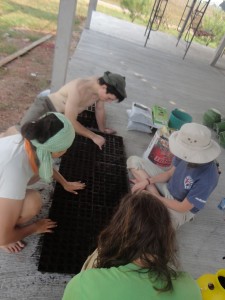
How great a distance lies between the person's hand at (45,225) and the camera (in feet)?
6.46

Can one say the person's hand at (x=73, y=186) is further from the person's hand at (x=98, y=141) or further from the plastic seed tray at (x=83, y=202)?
the person's hand at (x=98, y=141)

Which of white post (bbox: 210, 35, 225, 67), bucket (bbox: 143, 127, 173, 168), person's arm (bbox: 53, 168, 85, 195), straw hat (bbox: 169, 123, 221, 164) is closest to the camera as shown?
straw hat (bbox: 169, 123, 221, 164)

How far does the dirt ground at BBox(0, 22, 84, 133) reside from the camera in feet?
12.8

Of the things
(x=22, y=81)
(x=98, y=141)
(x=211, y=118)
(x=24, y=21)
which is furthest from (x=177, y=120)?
(x=24, y=21)

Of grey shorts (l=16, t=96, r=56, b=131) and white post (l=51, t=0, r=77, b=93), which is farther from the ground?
white post (l=51, t=0, r=77, b=93)

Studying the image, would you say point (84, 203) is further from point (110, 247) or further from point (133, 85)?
point (133, 85)

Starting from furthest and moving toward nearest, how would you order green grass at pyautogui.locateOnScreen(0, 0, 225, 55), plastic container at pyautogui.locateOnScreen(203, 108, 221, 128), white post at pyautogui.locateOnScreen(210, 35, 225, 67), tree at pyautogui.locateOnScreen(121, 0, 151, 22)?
tree at pyautogui.locateOnScreen(121, 0, 151, 22) < white post at pyautogui.locateOnScreen(210, 35, 225, 67) < green grass at pyautogui.locateOnScreen(0, 0, 225, 55) < plastic container at pyautogui.locateOnScreen(203, 108, 221, 128)

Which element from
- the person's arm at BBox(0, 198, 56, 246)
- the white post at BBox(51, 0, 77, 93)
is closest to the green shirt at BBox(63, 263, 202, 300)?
the person's arm at BBox(0, 198, 56, 246)

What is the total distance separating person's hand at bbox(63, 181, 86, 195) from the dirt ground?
5.05 ft

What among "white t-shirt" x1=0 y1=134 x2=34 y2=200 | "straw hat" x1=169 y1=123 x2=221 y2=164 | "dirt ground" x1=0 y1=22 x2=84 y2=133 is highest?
"straw hat" x1=169 y1=123 x2=221 y2=164

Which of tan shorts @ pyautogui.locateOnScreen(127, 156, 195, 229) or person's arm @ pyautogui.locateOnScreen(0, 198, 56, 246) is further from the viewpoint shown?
tan shorts @ pyautogui.locateOnScreen(127, 156, 195, 229)

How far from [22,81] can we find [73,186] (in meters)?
3.02

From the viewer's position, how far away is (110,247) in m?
1.26

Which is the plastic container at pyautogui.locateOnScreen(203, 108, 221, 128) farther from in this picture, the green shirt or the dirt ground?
the green shirt
